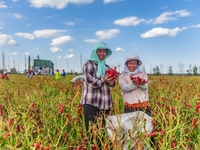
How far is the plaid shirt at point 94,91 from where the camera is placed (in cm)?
273

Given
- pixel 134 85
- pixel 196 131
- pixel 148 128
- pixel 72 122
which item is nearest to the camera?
pixel 148 128

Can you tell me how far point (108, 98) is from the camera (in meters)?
2.84

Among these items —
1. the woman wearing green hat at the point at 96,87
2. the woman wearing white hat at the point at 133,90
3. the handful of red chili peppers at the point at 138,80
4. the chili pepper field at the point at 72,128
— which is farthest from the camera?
the woman wearing white hat at the point at 133,90

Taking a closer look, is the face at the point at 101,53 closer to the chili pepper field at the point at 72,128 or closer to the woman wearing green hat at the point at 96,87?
the woman wearing green hat at the point at 96,87

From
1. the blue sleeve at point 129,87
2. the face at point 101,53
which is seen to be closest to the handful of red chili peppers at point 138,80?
the blue sleeve at point 129,87

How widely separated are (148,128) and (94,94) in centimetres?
76

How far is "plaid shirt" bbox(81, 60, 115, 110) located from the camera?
2734 millimetres

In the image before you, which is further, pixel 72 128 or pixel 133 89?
pixel 133 89

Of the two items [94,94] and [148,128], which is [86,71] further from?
[148,128]

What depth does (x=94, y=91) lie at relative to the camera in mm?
2785

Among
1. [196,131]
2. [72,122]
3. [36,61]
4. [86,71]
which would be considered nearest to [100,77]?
[86,71]

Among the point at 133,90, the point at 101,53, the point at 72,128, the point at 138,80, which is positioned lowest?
the point at 72,128

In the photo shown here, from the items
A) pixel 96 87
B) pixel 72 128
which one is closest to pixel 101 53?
pixel 96 87

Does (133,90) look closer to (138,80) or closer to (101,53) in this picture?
(138,80)
